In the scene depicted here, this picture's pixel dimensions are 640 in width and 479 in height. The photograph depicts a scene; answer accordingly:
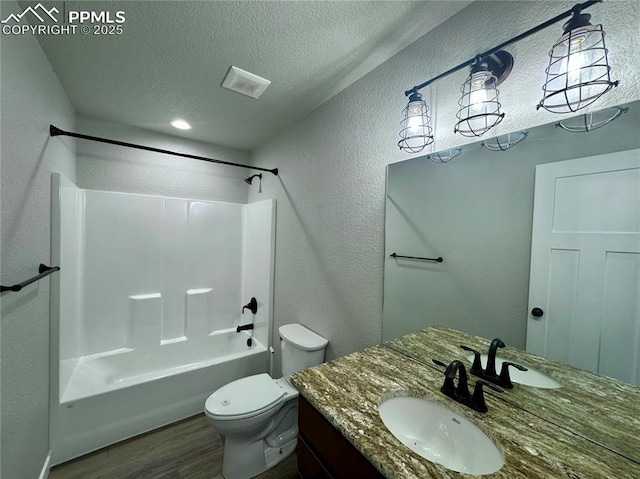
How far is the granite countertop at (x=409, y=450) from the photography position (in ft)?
1.90

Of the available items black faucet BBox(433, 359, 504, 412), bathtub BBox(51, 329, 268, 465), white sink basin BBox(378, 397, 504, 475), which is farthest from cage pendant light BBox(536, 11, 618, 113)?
bathtub BBox(51, 329, 268, 465)

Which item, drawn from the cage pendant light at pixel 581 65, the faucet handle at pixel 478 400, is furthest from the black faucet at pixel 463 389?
the cage pendant light at pixel 581 65

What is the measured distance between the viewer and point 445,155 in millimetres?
1141

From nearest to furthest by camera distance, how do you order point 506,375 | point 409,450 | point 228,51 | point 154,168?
point 409,450, point 506,375, point 228,51, point 154,168

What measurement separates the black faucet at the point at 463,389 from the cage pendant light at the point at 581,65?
927 mm

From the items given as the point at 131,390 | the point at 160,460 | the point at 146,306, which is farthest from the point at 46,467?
the point at 146,306

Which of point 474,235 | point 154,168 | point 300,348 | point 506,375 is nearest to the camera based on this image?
point 506,375

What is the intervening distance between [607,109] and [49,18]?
7.61 ft

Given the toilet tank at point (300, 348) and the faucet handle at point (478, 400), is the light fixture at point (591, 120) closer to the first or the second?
the faucet handle at point (478, 400)

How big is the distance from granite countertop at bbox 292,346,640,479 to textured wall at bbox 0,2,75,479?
1369mm

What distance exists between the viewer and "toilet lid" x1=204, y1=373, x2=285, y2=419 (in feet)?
4.80

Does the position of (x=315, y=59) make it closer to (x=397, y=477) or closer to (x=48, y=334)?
(x=397, y=477)

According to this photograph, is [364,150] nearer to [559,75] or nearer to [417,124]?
[417,124]

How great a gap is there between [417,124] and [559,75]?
496mm
